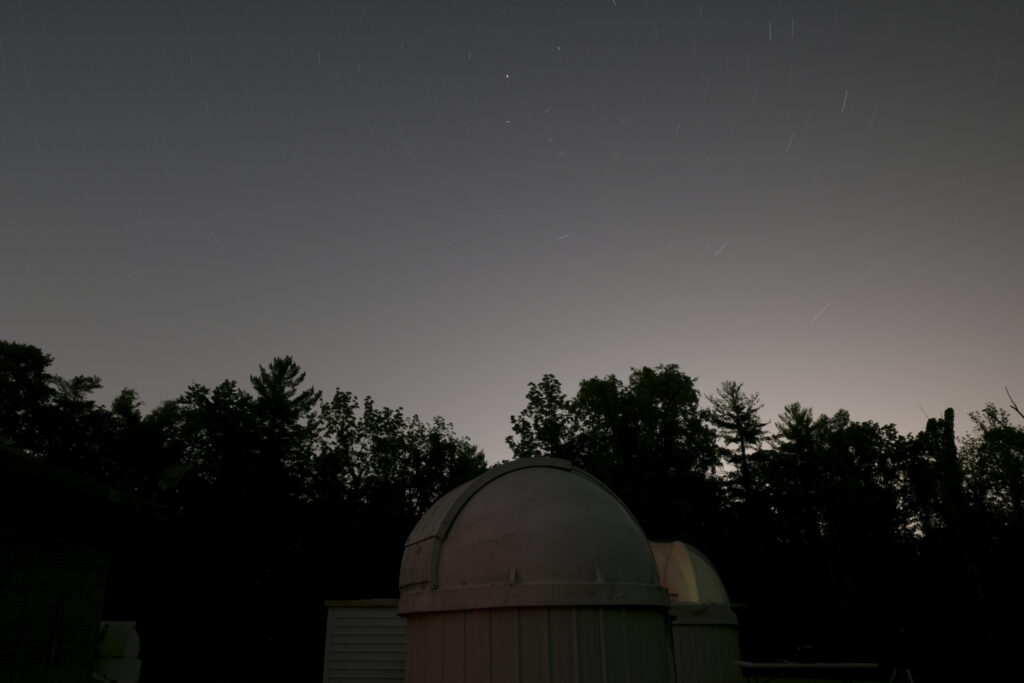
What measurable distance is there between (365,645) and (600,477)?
65.7 feet

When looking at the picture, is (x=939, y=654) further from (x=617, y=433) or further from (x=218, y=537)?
(x=218, y=537)

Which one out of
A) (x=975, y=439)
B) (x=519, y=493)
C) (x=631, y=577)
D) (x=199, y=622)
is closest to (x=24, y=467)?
(x=519, y=493)

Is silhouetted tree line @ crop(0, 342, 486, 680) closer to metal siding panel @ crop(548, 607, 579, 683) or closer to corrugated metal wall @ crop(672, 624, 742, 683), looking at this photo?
corrugated metal wall @ crop(672, 624, 742, 683)

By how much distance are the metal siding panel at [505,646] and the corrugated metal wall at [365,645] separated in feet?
30.6

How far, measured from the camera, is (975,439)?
140ft

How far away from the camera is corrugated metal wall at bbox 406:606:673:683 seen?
7824 mm

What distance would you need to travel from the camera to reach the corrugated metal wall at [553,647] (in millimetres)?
7824

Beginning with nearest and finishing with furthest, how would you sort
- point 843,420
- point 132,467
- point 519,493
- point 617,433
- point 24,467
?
point 24,467
point 519,493
point 132,467
point 617,433
point 843,420

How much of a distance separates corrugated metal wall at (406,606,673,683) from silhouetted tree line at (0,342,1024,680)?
72.0 feet

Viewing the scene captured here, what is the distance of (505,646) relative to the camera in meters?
8.02

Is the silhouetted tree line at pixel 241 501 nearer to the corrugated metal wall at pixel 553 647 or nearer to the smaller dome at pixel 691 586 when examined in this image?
the smaller dome at pixel 691 586

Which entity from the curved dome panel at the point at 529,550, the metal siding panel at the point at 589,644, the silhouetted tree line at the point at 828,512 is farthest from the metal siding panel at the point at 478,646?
the silhouetted tree line at the point at 828,512

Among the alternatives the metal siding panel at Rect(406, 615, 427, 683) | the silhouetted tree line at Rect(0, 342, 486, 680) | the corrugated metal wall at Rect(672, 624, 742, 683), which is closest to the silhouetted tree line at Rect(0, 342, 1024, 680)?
the silhouetted tree line at Rect(0, 342, 486, 680)

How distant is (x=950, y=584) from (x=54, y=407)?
47.3 m
